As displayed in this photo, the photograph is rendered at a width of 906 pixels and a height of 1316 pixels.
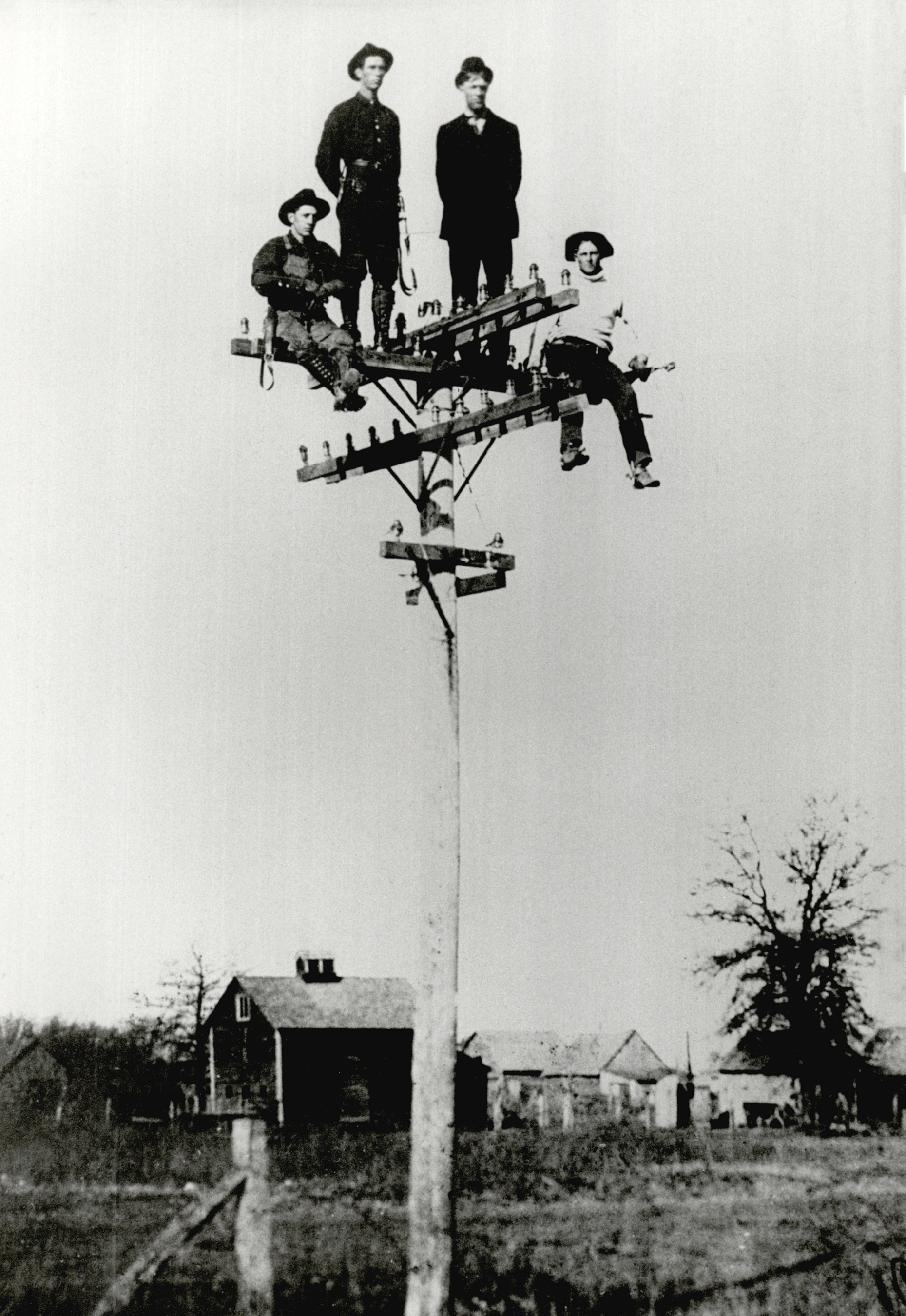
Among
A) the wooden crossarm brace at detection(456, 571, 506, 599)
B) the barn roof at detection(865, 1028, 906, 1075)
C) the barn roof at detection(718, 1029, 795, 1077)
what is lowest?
the barn roof at detection(865, 1028, 906, 1075)

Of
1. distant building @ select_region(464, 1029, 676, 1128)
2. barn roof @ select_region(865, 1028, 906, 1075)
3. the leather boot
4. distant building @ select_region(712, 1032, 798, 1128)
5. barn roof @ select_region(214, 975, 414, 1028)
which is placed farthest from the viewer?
distant building @ select_region(464, 1029, 676, 1128)

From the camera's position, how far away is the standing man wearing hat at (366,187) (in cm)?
952

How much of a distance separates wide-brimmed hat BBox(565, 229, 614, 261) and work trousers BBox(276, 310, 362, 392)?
1585 mm

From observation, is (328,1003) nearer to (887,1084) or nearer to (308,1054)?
(308,1054)

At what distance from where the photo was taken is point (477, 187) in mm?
9555

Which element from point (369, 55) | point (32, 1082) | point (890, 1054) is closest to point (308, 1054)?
point (32, 1082)

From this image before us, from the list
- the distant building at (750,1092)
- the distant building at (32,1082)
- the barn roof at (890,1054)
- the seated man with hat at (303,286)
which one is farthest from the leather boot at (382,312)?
the barn roof at (890,1054)

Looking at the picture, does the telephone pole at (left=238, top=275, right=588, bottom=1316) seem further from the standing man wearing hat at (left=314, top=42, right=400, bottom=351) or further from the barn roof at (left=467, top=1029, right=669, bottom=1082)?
the barn roof at (left=467, top=1029, right=669, bottom=1082)

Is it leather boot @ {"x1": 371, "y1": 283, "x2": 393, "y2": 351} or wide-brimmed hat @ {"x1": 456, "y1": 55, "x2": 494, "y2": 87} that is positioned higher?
wide-brimmed hat @ {"x1": 456, "y1": 55, "x2": 494, "y2": 87}

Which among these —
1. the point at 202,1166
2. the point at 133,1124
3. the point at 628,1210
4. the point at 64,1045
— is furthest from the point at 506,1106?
the point at 628,1210

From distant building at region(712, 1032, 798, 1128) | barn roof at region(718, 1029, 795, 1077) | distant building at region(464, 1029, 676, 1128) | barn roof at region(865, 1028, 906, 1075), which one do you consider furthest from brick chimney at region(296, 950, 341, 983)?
barn roof at region(865, 1028, 906, 1075)

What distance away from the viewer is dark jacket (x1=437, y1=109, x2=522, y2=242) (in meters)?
9.51

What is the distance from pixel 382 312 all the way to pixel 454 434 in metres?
1.13

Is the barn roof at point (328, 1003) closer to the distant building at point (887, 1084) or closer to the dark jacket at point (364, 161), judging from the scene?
the distant building at point (887, 1084)
